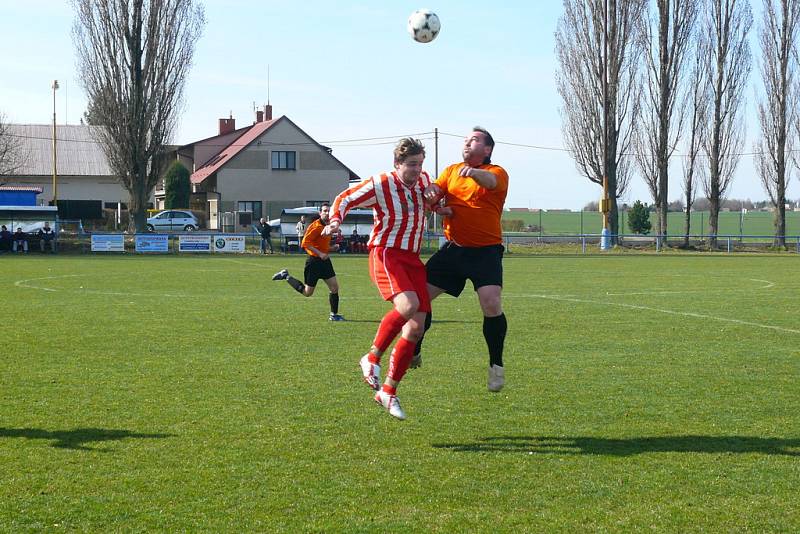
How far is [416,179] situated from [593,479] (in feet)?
9.14

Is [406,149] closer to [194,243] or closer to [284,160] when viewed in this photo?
[194,243]

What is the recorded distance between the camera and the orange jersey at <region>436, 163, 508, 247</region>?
7.66m

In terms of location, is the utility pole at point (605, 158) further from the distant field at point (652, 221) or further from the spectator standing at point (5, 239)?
Answer: the spectator standing at point (5, 239)

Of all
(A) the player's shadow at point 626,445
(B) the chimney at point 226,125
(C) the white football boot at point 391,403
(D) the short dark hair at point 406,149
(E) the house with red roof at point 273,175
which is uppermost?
(B) the chimney at point 226,125

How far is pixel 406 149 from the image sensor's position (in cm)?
729

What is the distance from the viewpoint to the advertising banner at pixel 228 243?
1650 inches

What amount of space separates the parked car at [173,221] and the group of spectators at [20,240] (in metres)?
14.8

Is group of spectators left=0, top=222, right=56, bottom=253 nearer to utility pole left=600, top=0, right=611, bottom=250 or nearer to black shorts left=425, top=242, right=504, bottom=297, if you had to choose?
utility pole left=600, top=0, right=611, bottom=250

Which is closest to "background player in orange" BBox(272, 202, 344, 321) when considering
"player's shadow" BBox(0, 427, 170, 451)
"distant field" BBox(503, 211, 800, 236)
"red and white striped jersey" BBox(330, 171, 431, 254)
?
"red and white striped jersey" BBox(330, 171, 431, 254)

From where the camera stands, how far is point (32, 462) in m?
5.87

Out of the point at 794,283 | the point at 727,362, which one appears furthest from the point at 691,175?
the point at 727,362

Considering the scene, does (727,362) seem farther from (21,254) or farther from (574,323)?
(21,254)

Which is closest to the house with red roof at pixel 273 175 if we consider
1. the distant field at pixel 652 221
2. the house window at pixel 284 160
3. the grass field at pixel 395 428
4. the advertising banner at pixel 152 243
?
the house window at pixel 284 160

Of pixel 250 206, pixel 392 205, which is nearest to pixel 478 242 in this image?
pixel 392 205
